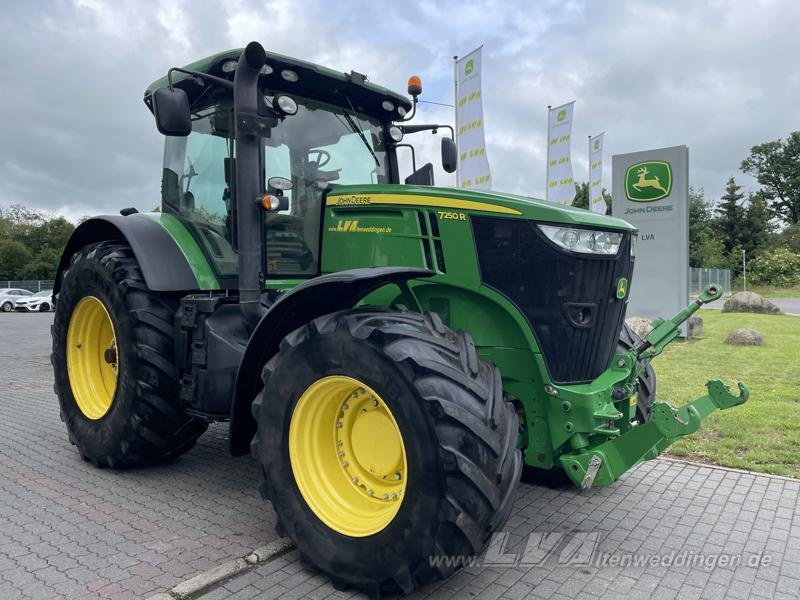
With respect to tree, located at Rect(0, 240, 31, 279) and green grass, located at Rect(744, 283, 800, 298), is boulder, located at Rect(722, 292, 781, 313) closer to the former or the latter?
green grass, located at Rect(744, 283, 800, 298)

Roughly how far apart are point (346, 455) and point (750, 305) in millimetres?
21903

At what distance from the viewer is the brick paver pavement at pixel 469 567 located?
9.82 ft

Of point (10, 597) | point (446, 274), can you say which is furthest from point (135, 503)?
point (446, 274)

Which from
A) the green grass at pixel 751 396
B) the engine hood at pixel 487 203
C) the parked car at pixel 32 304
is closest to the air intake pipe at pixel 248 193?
the engine hood at pixel 487 203

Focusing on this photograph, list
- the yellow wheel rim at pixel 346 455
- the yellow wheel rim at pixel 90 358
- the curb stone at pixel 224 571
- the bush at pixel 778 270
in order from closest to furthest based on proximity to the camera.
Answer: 1. the curb stone at pixel 224 571
2. the yellow wheel rim at pixel 346 455
3. the yellow wheel rim at pixel 90 358
4. the bush at pixel 778 270

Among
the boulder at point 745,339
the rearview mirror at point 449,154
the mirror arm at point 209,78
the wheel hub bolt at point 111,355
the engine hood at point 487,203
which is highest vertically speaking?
the mirror arm at point 209,78

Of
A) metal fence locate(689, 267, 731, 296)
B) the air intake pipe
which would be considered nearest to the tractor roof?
the air intake pipe

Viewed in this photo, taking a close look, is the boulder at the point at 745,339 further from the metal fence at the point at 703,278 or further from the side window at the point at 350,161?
the metal fence at the point at 703,278

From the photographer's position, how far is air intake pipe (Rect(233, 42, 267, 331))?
149 inches

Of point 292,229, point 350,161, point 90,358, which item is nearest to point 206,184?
point 292,229

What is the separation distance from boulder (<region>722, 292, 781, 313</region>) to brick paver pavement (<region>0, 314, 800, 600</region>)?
62.1ft

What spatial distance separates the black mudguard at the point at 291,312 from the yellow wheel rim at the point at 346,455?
461 millimetres

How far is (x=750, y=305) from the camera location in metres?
21.3

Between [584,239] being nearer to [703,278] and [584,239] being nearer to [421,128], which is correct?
[421,128]
